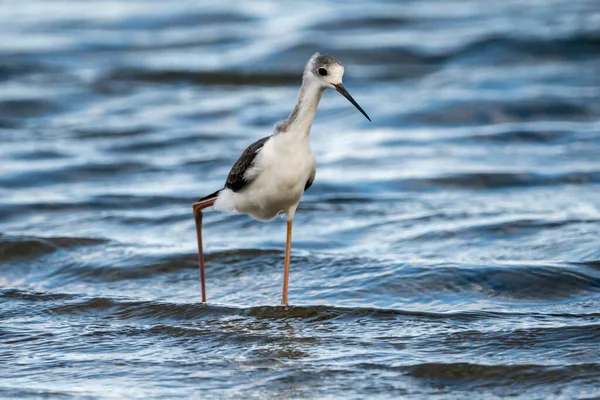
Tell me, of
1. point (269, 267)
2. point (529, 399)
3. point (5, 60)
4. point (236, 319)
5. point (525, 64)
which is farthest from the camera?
point (5, 60)

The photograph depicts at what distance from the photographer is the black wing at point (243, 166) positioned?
8.34 meters

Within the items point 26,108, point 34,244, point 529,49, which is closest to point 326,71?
point 34,244

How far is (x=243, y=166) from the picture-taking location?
841cm

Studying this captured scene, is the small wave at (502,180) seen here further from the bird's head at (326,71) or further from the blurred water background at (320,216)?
the bird's head at (326,71)

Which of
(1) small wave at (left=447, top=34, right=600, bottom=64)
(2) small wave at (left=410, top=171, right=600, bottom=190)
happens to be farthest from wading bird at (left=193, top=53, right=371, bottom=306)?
(1) small wave at (left=447, top=34, right=600, bottom=64)

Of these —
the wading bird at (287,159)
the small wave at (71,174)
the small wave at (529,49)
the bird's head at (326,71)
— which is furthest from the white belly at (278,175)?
the small wave at (529,49)

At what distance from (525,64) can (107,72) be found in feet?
26.5

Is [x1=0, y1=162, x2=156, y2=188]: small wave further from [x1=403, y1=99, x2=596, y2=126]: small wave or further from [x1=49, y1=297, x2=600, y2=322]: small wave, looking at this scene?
[x1=49, y1=297, x2=600, y2=322]: small wave

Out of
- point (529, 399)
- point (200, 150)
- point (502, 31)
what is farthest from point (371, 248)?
point (502, 31)

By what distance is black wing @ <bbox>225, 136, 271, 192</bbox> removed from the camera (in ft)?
27.3

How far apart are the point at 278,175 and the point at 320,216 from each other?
414 centimetres

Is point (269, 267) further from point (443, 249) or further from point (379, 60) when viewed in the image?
point (379, 60)

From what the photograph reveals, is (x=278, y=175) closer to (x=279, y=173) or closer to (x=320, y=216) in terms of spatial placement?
(x=279, y=173)

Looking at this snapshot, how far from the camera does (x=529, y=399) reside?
6.75 metres
